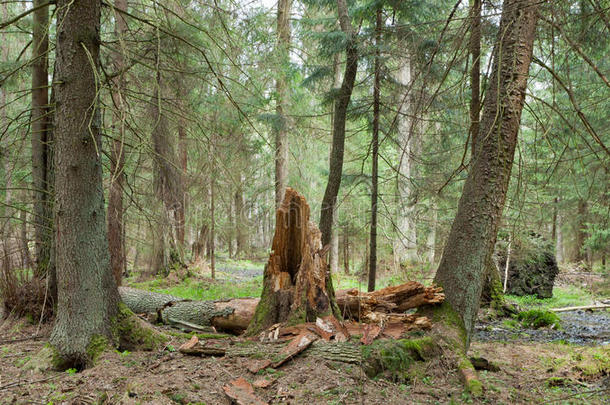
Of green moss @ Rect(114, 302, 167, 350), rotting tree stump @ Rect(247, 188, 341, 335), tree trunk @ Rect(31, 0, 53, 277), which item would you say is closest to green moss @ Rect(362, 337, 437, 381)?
rotting tree stump @ Rect(247, 188, 341, 335)

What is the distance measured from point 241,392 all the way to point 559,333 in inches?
256

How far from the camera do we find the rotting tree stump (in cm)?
461

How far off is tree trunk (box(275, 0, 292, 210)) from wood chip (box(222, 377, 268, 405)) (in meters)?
7.37

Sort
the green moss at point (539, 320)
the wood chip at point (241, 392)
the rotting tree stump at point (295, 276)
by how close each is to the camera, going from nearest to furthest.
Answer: the wood chip at point (241, 392)
the rotting tree stump at point (295, 276)
the green moss at point (539, 320)

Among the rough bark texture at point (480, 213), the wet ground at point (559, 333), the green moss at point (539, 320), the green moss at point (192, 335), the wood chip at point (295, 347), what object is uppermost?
the rough bark texture at point (480, 213)

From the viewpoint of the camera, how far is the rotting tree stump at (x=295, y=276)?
4.61m

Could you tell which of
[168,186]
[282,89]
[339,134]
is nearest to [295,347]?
[339,134]

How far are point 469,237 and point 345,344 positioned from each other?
1864 mm

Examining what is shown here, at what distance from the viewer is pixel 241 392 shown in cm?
314

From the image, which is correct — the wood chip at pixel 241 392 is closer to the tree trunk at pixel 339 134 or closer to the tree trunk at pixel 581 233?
the tree trunk at pixel 339 134

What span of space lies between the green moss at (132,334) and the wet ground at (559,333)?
508cm

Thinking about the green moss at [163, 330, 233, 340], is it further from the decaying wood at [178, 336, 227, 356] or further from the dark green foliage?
the dark green foliage

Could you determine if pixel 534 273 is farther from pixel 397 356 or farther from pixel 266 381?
pixel 266 381

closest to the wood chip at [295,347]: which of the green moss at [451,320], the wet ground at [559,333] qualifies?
the green moss at [451,320]
